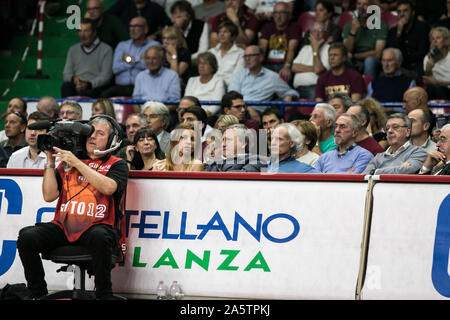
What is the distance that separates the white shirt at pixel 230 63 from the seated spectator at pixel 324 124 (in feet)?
10.5

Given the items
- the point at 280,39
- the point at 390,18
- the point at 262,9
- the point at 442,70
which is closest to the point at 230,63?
the point at 280,39

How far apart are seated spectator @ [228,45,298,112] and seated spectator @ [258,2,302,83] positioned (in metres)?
0.95

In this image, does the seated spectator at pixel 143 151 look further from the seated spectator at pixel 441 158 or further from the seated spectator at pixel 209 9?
the seated spectator at pixel 209 9

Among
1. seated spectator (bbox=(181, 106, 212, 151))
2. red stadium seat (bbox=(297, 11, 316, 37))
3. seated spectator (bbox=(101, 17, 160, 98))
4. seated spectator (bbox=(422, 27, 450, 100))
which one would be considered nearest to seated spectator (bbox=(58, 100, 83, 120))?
seated spectator (bbox=(181, 106, 212, 151))

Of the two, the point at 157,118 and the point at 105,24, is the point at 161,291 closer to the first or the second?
→ the point at 157,118

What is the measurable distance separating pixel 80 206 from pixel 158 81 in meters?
5.78

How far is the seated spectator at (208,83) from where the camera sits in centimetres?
1273

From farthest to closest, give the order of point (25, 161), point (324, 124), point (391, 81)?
1. point (391, 81)
2. point (324, 124)
3. point (25, 161)

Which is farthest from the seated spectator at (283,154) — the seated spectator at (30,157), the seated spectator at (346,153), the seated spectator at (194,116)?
the seated spectator at (30,157)

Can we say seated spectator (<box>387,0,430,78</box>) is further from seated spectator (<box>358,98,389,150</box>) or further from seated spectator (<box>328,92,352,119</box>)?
seated spectator (<box>358,98,389,150</box>)

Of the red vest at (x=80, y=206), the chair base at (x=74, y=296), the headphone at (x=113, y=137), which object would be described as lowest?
the chair base at (x=74, y=296)

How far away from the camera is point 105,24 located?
14.7 m

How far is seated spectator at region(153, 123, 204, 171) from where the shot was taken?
857cm

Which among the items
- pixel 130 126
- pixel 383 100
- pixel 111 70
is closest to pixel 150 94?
pixel 111 70
